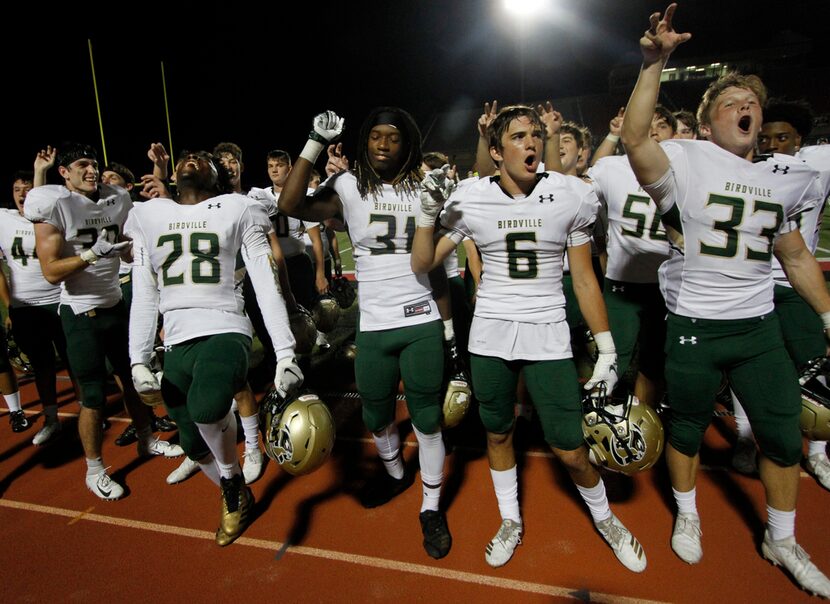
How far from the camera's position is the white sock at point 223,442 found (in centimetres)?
276

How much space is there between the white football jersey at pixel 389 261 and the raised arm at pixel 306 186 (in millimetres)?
160

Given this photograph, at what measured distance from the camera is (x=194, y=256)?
108 inches

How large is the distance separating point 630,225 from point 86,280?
3.73 meters

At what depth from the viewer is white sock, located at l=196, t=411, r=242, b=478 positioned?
2758 mm

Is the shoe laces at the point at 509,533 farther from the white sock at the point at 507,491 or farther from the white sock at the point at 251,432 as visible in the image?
the white sock at the point at 251,432

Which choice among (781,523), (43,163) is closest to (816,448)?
(781,523)

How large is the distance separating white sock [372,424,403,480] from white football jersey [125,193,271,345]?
3.54 feet

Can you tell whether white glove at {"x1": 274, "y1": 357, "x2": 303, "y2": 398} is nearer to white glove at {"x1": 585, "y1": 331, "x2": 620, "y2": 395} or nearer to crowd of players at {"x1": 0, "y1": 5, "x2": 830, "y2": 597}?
crowd of players at {"x1": 0, "y1": 5, "x2": 830, "y2": 597}

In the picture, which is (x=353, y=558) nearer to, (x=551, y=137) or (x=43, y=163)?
(x=551, y=137)

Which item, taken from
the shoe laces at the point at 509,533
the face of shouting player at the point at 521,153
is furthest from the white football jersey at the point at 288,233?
the shoe laces at the point at 509,533

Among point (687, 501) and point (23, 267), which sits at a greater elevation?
point (23, 267)

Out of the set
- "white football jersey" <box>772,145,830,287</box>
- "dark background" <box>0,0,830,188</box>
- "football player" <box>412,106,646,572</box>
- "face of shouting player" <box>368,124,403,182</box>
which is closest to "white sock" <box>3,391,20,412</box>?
"face of shouting player" <box>368,124,403,182</box>

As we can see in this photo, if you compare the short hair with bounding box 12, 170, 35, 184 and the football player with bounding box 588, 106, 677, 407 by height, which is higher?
the short hair with bounding box 12, 170, 35, 184

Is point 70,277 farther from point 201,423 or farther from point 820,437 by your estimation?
A: point 820,437
